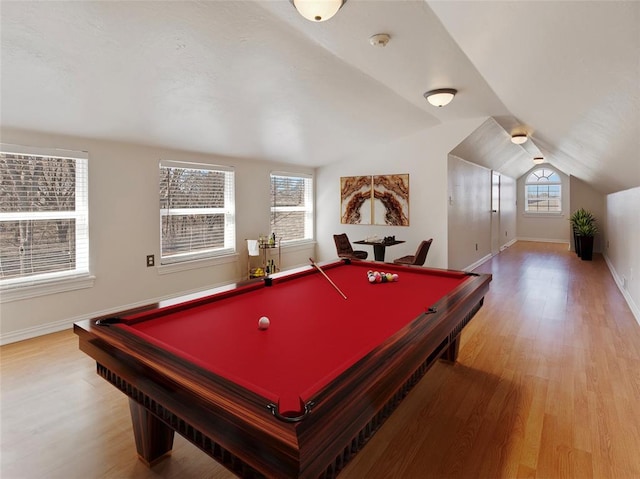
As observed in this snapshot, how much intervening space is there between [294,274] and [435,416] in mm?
1367

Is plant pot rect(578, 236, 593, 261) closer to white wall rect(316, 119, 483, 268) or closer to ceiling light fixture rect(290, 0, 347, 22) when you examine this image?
white wall rect(316, 119, 483, 268)

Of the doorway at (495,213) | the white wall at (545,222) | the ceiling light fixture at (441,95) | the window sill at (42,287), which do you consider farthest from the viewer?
the white wall at (545,222)

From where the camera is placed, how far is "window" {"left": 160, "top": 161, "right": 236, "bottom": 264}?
4758 mm

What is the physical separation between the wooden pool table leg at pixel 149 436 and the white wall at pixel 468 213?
495 centimetres

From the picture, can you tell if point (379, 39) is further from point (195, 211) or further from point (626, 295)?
point (626, 295)

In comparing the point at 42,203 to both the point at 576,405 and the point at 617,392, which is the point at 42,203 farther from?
the point at 617,392

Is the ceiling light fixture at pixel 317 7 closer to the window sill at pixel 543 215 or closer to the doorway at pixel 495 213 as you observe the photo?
the doorway at pixel 495 213

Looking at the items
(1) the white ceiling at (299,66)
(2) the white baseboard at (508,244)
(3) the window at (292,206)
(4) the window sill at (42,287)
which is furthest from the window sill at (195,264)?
(2) the white baseboard at (508,244)

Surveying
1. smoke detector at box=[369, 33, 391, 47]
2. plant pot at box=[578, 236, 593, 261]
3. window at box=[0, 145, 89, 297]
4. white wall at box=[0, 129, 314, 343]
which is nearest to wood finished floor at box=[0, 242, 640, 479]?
white wall at box=[0, 129, 314, 343]

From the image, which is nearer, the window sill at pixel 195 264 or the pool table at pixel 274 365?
the pool table at pixel 274 365

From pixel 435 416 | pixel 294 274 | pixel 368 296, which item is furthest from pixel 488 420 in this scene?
pixel 294 274

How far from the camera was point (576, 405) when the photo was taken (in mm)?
2328

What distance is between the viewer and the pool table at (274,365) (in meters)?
0.96

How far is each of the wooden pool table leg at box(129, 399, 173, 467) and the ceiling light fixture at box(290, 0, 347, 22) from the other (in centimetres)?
237
